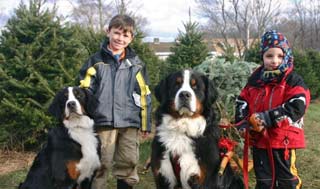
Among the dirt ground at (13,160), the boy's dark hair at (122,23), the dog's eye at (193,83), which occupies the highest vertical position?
the boy's dark hair at (122,23)

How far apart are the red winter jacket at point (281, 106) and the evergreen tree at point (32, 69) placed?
4292 mm

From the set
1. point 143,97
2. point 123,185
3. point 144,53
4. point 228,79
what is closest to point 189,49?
point 144,53

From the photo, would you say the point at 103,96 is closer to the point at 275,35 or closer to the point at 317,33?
the point at 275,35

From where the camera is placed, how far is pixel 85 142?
13.8 ft

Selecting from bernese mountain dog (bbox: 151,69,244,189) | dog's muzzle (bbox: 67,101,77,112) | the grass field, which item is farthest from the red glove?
the grass field

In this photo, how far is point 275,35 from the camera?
3.61 m

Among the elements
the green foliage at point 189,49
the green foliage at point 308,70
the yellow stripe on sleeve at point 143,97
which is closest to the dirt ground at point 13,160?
the yellow stripe on sleeve at point 143,97

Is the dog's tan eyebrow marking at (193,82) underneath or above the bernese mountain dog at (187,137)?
above

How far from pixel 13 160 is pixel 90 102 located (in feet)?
12.2

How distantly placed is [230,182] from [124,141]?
141 centimetres

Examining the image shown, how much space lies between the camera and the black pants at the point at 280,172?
360 centimetres

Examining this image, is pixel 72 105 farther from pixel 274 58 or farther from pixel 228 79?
pixel 228 79

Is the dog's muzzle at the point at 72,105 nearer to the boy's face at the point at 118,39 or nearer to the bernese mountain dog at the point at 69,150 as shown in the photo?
the bernese mountain dog at the point at 69,150

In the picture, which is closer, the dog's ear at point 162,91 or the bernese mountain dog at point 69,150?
the dog's ear at point 162,91
